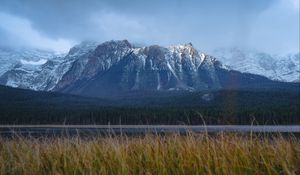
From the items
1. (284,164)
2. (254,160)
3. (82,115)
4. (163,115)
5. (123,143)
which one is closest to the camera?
(284,164)

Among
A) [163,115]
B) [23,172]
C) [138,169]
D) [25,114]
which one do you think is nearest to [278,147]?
[138,169]

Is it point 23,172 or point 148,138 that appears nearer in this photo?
point 23,172

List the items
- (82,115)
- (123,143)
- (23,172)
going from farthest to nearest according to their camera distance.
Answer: (82,115)
(123,143)
(23,172)

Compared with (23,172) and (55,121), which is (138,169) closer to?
(23,172)

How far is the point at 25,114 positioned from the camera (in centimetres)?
Answer: 16738

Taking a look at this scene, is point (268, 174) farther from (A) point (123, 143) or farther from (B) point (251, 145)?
(A) point (123, 143)

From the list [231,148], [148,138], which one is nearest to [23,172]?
[148,138]

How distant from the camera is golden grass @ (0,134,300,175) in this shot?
8586mm

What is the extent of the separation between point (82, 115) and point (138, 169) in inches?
6550

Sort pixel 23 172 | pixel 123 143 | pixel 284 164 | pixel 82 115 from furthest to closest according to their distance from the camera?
1. pixel 82 115
2. pixel 123 143
3. pixel 23 172
4. pixel 284 164

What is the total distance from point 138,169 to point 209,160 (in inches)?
52.3

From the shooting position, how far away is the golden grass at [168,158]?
859 centimetres

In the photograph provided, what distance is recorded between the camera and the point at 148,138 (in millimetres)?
11641

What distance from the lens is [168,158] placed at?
31.1 feet
